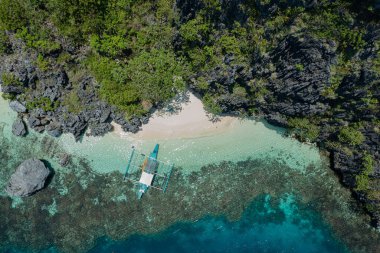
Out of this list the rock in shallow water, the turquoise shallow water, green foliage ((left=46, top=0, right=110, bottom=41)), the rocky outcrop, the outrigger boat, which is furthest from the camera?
the turquoise shallow water

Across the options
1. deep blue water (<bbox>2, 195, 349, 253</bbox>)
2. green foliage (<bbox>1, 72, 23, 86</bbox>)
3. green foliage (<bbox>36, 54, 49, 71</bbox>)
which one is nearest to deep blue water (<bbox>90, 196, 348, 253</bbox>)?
deep blue water (<bbox>2, 195, 349, 253</bbox>)

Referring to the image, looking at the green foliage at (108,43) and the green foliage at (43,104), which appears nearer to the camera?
the green foliage at (108,43)

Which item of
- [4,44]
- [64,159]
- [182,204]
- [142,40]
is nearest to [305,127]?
[182,204]

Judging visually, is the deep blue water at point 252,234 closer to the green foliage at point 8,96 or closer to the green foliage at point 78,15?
the green foliage at point 8,96

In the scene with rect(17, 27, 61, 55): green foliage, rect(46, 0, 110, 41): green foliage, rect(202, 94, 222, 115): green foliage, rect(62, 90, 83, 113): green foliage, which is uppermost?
rect(46, 0, 110, 41): green foliage

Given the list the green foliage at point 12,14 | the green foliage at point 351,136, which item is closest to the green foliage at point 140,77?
the green foliage at point 12,14

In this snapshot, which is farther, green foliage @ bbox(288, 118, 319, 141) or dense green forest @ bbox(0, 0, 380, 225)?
green foliage @ bbox(288, 118, 319, 141)

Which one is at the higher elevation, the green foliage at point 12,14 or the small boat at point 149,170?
the green foliage at point 12,14

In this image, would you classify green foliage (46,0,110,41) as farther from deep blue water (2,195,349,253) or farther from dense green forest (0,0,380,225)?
deep blue water (2,195,349,253)
